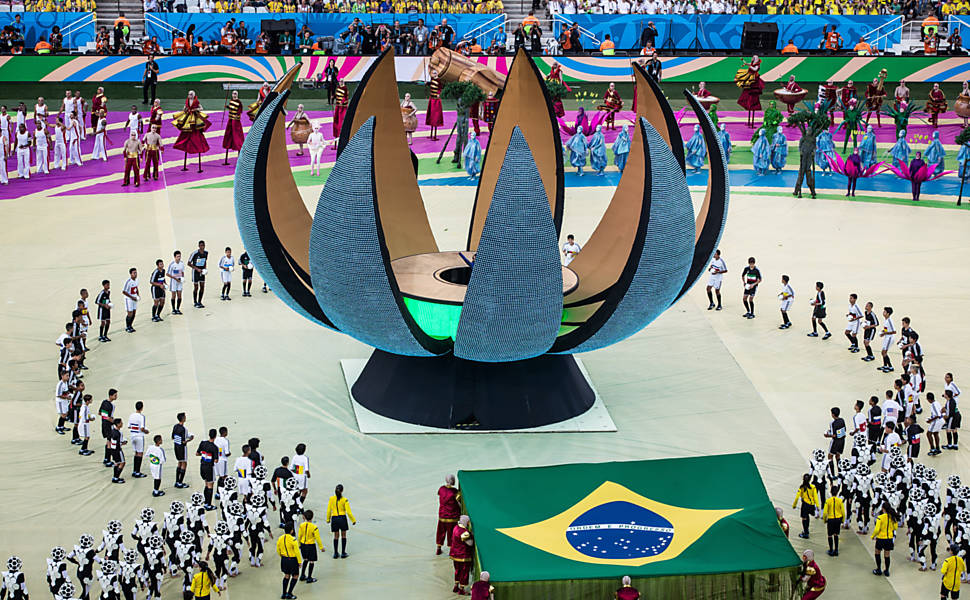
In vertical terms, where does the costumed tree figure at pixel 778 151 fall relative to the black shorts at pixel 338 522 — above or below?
above

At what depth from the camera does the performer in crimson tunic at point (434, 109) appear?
41812 millimetres

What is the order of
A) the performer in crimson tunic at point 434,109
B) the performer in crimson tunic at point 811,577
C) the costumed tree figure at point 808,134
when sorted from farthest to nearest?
the performer in crimson tunic at point 434,109, the costumed tree figure at point 808,134, the performer in crimson tunic at point 811,577

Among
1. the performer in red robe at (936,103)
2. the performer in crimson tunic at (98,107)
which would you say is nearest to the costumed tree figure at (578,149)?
the performer in red robe at (936,103)

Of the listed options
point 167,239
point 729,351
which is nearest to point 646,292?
point 729,351

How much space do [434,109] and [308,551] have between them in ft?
95.8

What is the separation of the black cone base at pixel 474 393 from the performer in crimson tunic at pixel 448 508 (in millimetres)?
3862

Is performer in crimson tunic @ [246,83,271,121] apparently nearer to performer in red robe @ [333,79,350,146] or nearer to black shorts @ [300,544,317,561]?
performer in red robe @ [333,79,350,146]

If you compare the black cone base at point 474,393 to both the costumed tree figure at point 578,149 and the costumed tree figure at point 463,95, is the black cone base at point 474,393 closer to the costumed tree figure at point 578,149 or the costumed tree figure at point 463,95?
the costumed tree figure at point 463,95

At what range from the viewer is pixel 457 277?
21.8 meters

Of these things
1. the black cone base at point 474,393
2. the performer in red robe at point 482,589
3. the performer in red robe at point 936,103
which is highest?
the performer in red robe at point 936,103

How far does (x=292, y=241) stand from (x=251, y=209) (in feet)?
4.42

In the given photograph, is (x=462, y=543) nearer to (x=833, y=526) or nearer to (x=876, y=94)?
(x=833, y=526)

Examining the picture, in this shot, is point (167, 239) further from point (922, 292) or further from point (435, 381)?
point (922, 292)

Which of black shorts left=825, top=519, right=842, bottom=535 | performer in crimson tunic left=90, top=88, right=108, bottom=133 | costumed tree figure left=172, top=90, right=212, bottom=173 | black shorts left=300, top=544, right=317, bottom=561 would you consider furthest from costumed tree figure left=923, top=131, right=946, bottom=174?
black shorts left=300, top=544, right=317, bottom=561
